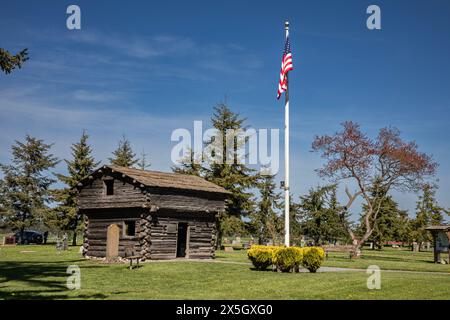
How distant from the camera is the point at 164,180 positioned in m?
33.8

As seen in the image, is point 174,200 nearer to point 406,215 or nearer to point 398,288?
point 398,288

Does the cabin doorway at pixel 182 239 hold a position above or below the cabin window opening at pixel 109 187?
below

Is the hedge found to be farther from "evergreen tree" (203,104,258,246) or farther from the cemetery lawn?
"evergreen tree" (203,104,258,246)

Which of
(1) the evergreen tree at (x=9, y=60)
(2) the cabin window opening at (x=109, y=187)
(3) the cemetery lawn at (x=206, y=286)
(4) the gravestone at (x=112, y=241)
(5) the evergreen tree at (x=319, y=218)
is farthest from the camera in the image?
(5) the evergreen tree at (x=319, y=218)

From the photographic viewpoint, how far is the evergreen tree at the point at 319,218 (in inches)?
1967

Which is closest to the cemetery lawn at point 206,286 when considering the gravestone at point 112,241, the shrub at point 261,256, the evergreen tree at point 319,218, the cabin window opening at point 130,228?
the shrub at point 261,256

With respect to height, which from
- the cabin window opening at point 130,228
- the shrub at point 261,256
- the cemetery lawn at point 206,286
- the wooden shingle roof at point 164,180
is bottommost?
the cemetery lawn at point 206,286

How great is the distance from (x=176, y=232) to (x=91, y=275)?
1184cm

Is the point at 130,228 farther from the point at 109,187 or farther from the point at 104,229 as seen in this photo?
the point at 109,187

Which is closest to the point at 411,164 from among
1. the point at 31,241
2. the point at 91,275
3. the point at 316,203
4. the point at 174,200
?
the point at 316,203

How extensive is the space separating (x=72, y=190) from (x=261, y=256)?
35.7 meters

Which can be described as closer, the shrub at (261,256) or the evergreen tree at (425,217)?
the shrub at (261,256)

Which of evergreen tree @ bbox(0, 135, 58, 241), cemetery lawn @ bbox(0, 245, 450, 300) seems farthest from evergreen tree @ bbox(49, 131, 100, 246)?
cemetery lawn @ bbox(0, 245, 450, 300)

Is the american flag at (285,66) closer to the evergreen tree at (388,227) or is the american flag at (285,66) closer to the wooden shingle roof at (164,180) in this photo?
the wooden shingle roof at (164,180)
